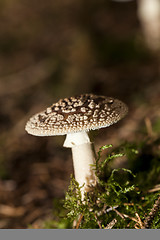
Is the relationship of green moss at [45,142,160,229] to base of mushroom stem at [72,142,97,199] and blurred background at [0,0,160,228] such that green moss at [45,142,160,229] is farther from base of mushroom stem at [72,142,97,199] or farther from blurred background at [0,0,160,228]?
blurred background at [0,0,160,228]

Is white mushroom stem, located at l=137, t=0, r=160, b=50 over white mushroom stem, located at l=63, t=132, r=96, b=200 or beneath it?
over

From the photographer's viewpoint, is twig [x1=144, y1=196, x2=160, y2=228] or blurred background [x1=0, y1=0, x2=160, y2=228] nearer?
twig [x1=144, y1=196, x2=160, y2=228]

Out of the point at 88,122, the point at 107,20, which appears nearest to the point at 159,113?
the point at 88,122

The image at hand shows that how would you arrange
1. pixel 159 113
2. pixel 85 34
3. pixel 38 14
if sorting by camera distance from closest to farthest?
pixel 159 113 → pixel 85 34 → pixel 38 14

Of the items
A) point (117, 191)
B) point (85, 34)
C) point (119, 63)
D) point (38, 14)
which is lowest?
point (117, 191)

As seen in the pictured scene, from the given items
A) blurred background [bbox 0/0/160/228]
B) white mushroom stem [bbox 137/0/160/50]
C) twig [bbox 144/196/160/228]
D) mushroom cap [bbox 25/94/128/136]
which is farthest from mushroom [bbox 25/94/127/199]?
white mushroom stem [bbox 137/0/160/50]

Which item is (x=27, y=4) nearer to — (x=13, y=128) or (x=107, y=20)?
(x=107, y=20)
